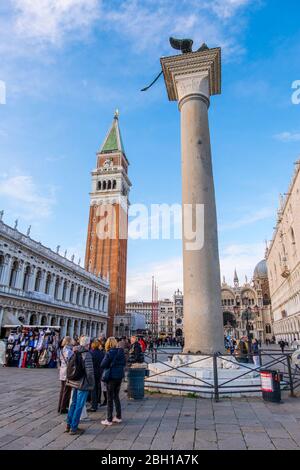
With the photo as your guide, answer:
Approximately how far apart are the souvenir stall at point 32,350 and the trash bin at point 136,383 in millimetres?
11392

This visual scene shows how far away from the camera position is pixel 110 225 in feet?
240

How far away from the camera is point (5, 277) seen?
31656mm

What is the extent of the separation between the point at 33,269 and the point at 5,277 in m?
5.50

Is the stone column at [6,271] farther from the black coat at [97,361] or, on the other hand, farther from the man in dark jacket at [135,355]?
the black coat at [97,361]

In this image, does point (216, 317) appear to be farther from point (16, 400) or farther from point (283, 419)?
point (16, 400)

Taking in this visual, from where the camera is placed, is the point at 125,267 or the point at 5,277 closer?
the point at 5,277

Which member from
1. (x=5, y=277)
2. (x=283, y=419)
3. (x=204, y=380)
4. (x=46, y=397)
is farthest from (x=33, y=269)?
(x=283, y=419)

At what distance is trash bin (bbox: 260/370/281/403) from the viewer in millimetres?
7117

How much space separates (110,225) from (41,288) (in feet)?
118

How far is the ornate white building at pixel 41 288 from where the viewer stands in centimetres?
3167

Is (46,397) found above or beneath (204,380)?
beneath

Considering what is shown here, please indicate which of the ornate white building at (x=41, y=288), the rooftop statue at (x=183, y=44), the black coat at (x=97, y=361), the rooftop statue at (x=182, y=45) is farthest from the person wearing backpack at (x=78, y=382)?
the ornate white building at (x=41, y=288)

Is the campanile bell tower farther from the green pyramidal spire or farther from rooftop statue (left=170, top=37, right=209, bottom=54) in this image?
rooftop statue (left=170, top=37, right=209, bottom=54)
